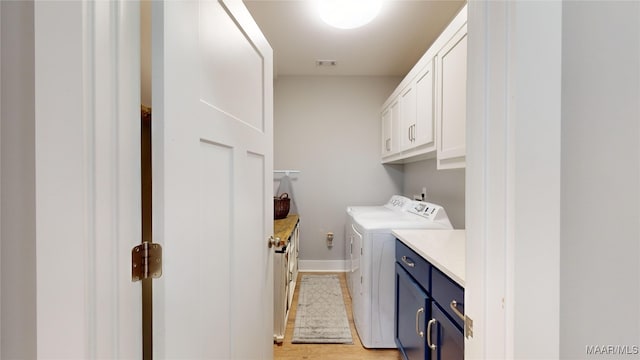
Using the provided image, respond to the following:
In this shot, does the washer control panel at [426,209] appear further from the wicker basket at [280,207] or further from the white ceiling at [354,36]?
the white ceiling at [354,36]

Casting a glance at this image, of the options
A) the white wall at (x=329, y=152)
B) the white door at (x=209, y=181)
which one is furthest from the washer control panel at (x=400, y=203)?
the white door at (x=209, y=181)

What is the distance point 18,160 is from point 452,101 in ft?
5.69

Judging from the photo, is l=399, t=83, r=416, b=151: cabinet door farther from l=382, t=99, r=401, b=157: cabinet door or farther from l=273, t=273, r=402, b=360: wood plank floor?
l=273, t=273, r=402, b=360: wood plank floor

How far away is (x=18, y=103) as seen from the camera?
Result: 51cm

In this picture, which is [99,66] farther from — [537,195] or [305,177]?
[305,177]

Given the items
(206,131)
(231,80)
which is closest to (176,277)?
→ (206,131)

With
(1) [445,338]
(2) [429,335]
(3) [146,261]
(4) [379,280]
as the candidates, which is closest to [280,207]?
(4) [379,280]

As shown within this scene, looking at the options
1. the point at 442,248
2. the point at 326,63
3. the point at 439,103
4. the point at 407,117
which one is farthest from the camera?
the point at 326,63

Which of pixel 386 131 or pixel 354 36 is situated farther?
pixel 386 131

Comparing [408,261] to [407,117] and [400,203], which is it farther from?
[400,203]

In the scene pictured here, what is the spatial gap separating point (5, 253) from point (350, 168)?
10.4 feet

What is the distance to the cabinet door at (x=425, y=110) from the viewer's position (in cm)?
188

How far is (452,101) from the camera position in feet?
5.20

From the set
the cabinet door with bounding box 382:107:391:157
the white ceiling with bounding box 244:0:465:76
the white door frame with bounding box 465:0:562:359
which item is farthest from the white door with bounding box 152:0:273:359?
the cabinet door with bounding box 382:107:391:157
